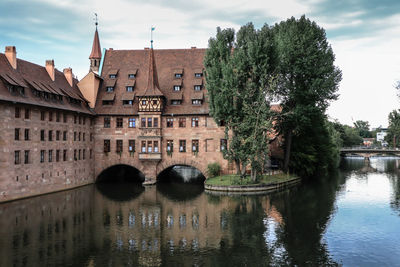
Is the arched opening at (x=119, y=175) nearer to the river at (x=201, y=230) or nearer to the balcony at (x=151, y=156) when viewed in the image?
the balcony at (x=151, y=156)

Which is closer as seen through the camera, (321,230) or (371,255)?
(371,255)

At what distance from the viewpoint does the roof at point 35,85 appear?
3703 centimetres

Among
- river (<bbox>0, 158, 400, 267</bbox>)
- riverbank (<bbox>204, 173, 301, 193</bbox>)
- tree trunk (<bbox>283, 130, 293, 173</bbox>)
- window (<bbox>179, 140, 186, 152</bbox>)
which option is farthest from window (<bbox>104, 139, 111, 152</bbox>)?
tree trunk (<bbox>283, 130, 293, 173</bbox>)

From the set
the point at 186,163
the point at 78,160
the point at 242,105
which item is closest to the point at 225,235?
the point at 242,105

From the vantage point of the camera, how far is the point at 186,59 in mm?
56188

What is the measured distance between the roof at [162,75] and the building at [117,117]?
5.5 inches

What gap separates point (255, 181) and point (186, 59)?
22.2m

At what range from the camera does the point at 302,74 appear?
166ft

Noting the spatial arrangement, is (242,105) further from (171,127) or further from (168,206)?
Answer: (168,206)

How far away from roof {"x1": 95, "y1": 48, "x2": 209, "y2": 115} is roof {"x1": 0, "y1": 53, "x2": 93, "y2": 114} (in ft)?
15.9

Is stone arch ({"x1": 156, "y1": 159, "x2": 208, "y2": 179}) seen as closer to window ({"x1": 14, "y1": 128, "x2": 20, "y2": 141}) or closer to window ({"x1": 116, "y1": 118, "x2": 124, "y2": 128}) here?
window ({"x1": 116, "y1": 118, "x2": 124, "y2": 128})

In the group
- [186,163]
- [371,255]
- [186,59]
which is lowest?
[371,255]

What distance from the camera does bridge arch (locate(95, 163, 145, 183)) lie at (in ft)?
176

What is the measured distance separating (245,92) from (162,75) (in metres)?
16.0
